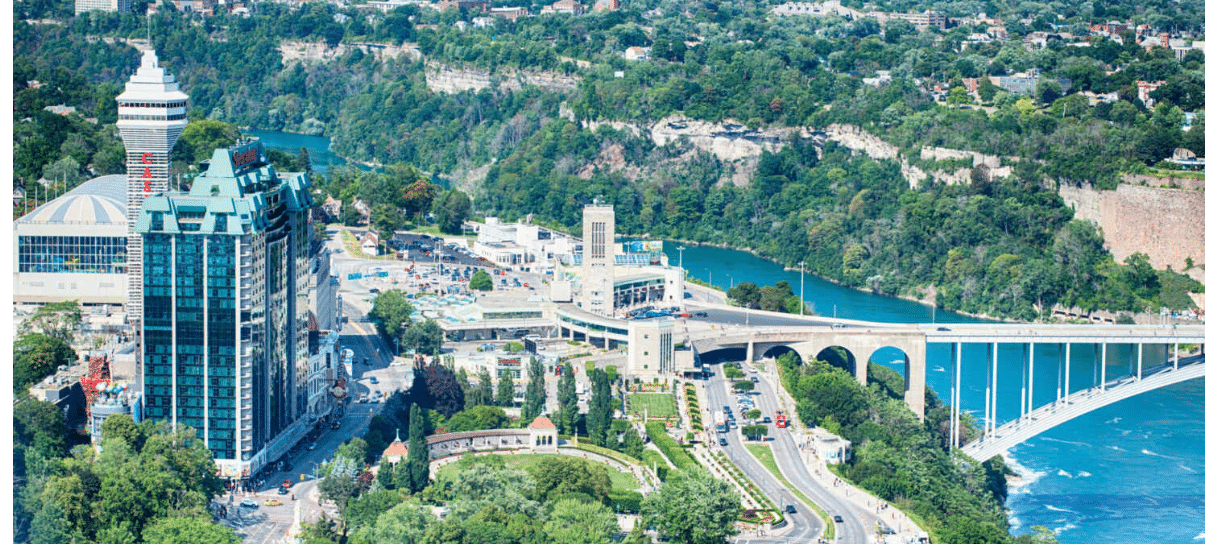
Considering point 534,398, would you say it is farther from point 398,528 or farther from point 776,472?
point 398,528

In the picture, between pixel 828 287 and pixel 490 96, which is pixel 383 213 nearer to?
pixel 828 287

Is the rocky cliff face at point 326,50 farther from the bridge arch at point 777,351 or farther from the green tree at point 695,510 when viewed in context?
the green tree at point 695,510

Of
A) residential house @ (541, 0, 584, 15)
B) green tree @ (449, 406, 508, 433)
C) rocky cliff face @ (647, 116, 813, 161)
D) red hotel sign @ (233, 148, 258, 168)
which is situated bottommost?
green tree @ (449, 406, 508, 433)

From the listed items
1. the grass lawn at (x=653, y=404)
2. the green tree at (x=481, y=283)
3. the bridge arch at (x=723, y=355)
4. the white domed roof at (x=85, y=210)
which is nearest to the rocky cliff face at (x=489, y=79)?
the green tree at (x=481, y=283)

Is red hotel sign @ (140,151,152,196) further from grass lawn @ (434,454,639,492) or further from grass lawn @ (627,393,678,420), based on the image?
grass lawn @ (627,393,678,420)

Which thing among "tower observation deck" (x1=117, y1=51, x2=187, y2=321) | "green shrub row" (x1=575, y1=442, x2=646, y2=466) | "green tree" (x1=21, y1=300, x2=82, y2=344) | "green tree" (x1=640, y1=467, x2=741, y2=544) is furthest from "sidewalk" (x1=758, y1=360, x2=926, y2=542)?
"green tree" (x1=21, y1=300, x2=82, y2=344)

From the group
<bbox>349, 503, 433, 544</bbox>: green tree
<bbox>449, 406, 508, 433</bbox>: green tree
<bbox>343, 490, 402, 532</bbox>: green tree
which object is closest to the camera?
<bbox>349, 503, 433, 544</bbox>: green tree

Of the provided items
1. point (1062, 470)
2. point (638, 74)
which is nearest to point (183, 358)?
point (1062, 470)
